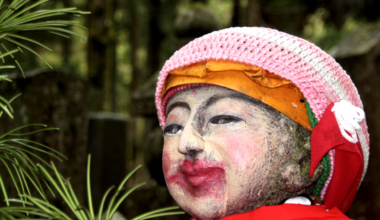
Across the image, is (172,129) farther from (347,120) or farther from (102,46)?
(102,46)

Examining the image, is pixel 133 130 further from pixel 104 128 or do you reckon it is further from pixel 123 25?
pixel 104 128

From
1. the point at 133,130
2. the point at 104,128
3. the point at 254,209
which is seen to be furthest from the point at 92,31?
the point at 133,130

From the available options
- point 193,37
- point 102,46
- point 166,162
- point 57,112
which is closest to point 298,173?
point 166,162

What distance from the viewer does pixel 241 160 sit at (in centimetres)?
134

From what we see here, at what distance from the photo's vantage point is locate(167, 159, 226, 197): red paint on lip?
1363 millimetres


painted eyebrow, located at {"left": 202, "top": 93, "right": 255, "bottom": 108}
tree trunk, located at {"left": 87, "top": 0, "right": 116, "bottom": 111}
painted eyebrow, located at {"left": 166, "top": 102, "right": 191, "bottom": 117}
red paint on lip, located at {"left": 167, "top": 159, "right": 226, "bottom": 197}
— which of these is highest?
tree trunk, located at {"left": 87, "top": 0, "right": 116, "bottom": 111}

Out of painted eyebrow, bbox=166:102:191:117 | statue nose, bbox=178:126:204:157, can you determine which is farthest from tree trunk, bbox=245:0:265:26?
statue nose, bbox=178:126:204:157

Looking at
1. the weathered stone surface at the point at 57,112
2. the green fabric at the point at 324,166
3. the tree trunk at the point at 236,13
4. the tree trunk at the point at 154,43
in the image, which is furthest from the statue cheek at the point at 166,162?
the tree trunk at the point at 154,43

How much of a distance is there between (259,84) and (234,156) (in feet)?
1.02

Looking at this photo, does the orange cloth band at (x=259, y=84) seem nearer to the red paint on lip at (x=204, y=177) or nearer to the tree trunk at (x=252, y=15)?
the red paint on lip at (x=204, y=177)

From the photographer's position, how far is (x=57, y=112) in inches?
107

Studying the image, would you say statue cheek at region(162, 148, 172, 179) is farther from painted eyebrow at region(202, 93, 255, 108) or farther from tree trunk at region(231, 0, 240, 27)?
tree trunk at region(231, 0, 240, 27)

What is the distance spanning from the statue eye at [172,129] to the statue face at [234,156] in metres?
0.09

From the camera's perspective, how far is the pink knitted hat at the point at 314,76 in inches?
54.5
